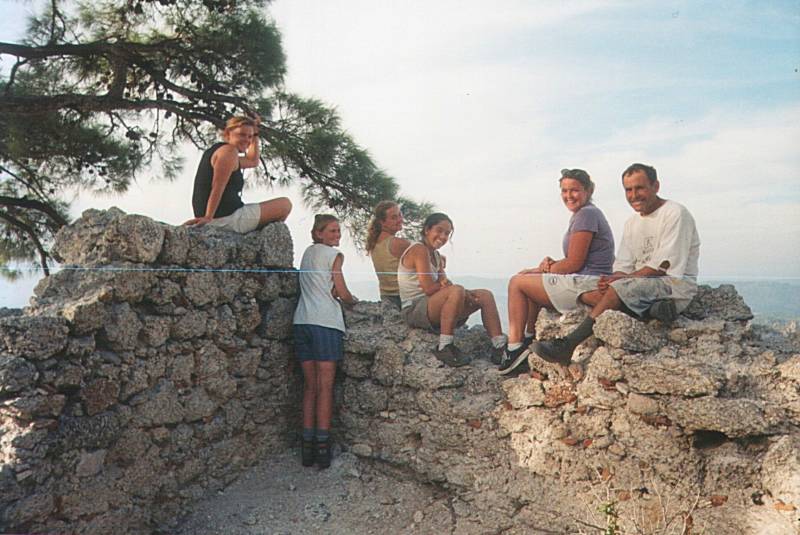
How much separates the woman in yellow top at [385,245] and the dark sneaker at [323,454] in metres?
0.95

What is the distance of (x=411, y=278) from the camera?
13.3 feet

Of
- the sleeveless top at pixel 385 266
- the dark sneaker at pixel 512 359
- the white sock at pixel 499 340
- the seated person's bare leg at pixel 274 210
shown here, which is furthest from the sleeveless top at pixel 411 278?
the seated person's bare leg at pixel 274 210

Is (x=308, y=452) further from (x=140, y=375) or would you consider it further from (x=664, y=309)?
(x=664, y=309)

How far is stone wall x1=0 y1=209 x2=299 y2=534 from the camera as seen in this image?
281 cm

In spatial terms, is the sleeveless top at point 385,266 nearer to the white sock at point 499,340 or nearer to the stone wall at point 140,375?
the stone wall at point 140,375

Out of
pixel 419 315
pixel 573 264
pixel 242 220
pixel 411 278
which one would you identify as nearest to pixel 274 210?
pixel 242 220

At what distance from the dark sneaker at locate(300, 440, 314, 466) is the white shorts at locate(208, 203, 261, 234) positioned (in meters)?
1.22

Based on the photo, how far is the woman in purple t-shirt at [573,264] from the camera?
3.52m

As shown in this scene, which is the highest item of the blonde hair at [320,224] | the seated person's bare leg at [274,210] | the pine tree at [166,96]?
the pine tree at [166,96]

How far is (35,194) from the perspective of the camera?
23.8 feet

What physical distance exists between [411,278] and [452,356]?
0.50 meters

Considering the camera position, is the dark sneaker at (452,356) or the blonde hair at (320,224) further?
the blonde hair at (320,224)

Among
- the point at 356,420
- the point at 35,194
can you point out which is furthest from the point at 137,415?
the point at 35,194

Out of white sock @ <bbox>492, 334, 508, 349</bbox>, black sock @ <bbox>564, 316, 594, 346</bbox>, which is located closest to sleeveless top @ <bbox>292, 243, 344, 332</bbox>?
white sock @ <bbox>492, 334, 508, 349</bbox>
